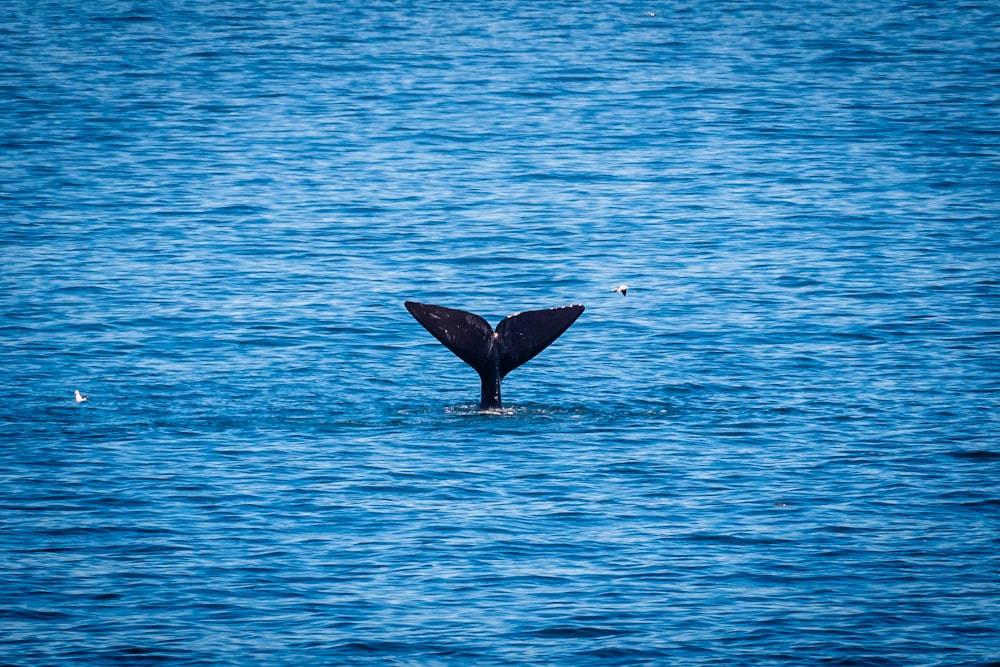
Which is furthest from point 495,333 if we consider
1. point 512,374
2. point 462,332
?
point 512,374

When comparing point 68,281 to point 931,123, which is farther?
point 931,123

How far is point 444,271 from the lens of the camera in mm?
24000

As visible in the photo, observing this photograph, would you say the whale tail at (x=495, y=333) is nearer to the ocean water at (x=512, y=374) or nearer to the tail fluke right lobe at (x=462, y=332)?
the tail fluke right lobe at (x=462, y=332)

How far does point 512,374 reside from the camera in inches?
741

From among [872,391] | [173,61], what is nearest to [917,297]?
[872,391]

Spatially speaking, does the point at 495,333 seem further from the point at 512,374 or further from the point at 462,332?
the point at 512,374

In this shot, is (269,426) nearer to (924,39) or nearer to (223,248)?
(223,248)

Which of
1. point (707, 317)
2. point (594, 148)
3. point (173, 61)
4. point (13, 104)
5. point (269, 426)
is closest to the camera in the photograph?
point (269, 426)

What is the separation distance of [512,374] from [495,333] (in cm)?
278

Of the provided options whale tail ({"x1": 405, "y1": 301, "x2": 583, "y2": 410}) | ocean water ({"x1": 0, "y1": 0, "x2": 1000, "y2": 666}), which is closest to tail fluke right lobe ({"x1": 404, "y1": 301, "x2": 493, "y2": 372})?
whale tail ({"x1": 405, "y1": 301, "x2": 583, "y2": 410})

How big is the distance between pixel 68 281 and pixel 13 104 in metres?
→ 15.3

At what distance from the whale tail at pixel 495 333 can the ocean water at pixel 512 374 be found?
2.52ft

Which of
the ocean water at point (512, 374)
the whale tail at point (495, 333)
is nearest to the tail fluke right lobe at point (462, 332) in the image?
the whale tail at point (495, 333)

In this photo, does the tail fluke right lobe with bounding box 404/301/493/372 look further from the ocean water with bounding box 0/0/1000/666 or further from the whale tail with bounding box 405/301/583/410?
the ocean water with bounding box 0/0/1000/666
